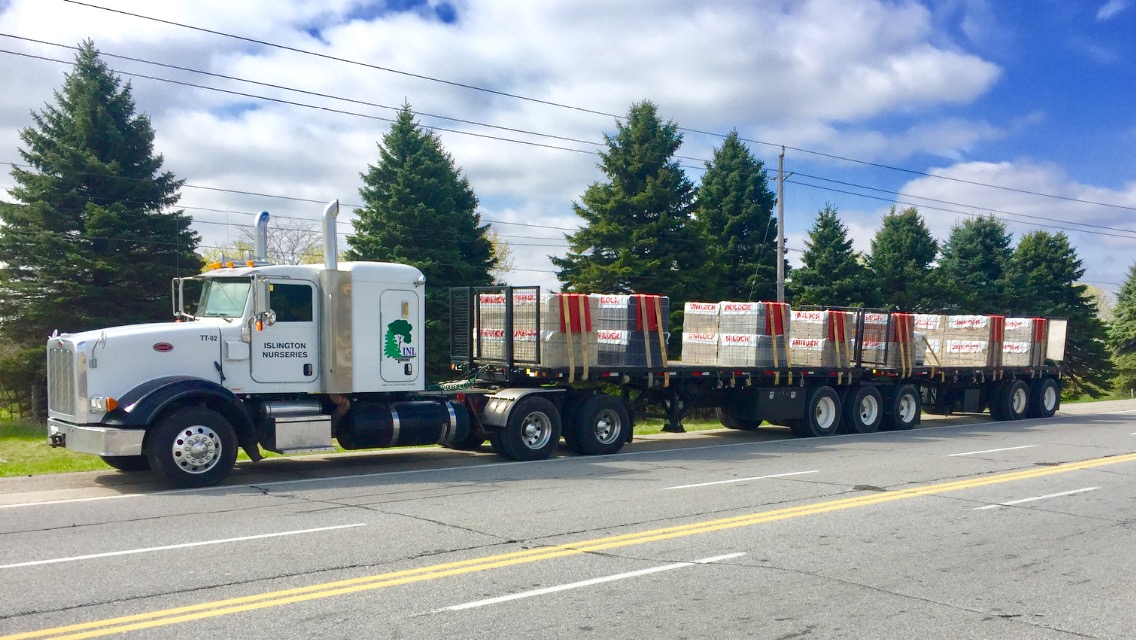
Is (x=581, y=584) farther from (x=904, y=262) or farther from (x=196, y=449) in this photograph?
(x=904, y=262)

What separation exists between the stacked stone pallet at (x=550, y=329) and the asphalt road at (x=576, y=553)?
244 centimetres

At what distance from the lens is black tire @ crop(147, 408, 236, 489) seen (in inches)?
440

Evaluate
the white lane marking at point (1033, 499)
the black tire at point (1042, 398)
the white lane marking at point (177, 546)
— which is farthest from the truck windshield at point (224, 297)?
the black tire at point (1042, 398)

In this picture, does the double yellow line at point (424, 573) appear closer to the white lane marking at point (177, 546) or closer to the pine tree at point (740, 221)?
the white lane marking at point (177, 546)

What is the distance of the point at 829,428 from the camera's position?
19.8 m

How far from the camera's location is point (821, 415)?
779 inches

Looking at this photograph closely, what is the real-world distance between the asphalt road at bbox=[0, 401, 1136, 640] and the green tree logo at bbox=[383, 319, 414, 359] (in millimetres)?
1721

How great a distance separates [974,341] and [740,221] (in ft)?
71.1

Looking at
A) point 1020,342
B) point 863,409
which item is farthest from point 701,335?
point 1020,342

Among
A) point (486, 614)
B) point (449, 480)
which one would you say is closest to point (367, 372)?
point (449, 480)

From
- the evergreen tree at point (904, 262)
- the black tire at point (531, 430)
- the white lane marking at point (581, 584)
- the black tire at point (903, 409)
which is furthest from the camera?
the evergreen tree at point (904, 262)

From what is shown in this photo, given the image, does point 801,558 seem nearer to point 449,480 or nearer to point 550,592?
point 550,592

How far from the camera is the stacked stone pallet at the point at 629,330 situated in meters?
16.2

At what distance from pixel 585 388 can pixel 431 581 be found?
30.3 ft
